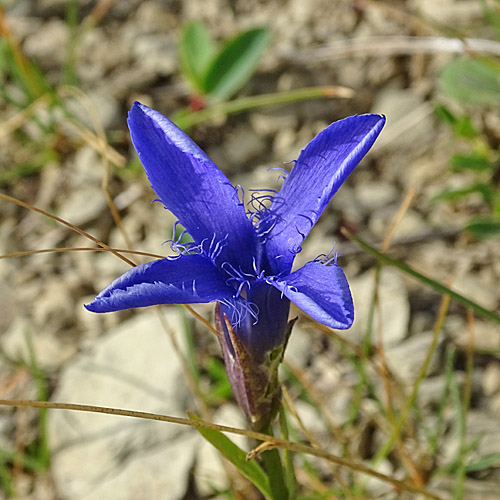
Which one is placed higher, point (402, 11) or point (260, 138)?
point (402, 11)

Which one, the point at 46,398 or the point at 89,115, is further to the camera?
the point at 89,115

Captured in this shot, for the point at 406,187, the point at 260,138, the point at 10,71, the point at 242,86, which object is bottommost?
the point at 406,187

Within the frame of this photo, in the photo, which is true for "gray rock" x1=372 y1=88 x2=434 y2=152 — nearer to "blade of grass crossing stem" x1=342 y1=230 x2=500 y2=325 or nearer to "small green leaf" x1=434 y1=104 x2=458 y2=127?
"small green leaf" x1=434 y1=104 x2=458 y2=127

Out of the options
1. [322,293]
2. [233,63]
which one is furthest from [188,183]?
[233,63]

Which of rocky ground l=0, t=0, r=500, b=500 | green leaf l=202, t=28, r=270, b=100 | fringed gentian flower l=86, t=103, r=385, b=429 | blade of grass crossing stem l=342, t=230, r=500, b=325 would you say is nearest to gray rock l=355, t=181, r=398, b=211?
rocky ground l=0, t=0, r=500, b=500

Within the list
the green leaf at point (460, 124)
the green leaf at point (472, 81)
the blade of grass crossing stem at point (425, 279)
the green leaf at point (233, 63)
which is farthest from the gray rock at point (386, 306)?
the green leaf at point (233, 63)

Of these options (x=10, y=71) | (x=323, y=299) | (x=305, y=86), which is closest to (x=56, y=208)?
(x=10, y=71)

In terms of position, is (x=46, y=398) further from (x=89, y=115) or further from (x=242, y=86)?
(x=242, y=86)
